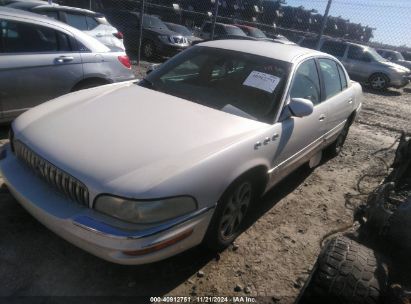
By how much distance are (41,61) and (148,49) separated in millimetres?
8413

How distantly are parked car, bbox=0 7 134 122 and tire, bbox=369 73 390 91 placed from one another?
1179 cm

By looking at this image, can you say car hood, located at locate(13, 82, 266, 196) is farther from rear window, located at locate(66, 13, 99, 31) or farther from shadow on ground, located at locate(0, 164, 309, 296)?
rear window, located at locate(66, 13, 99, 31)

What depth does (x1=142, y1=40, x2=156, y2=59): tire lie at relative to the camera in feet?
40.3

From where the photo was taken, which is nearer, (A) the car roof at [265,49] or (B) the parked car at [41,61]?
(A) the car roof at [265,49]

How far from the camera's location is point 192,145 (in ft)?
8.42

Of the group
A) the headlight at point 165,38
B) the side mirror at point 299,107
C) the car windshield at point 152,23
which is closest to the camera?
the side mirror at point 299,107

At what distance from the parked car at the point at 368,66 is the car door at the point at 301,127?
1068 centimetres

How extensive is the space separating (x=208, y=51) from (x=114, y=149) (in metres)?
1.87

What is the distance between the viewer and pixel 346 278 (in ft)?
6.82

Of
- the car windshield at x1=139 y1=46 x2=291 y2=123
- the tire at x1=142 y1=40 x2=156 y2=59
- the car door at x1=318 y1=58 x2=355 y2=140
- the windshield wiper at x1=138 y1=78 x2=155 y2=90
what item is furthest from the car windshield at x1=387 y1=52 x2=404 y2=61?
the windshield wiper at x1=138 y1=78 x2=155 y2=90

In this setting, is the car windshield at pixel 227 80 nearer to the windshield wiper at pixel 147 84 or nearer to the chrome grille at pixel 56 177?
the windshield wiper at pixel 147 84

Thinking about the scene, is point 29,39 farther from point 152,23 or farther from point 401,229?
point 152,23

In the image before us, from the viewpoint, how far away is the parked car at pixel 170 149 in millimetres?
2209

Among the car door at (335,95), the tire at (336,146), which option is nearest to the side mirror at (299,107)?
the car door at (335,95)
